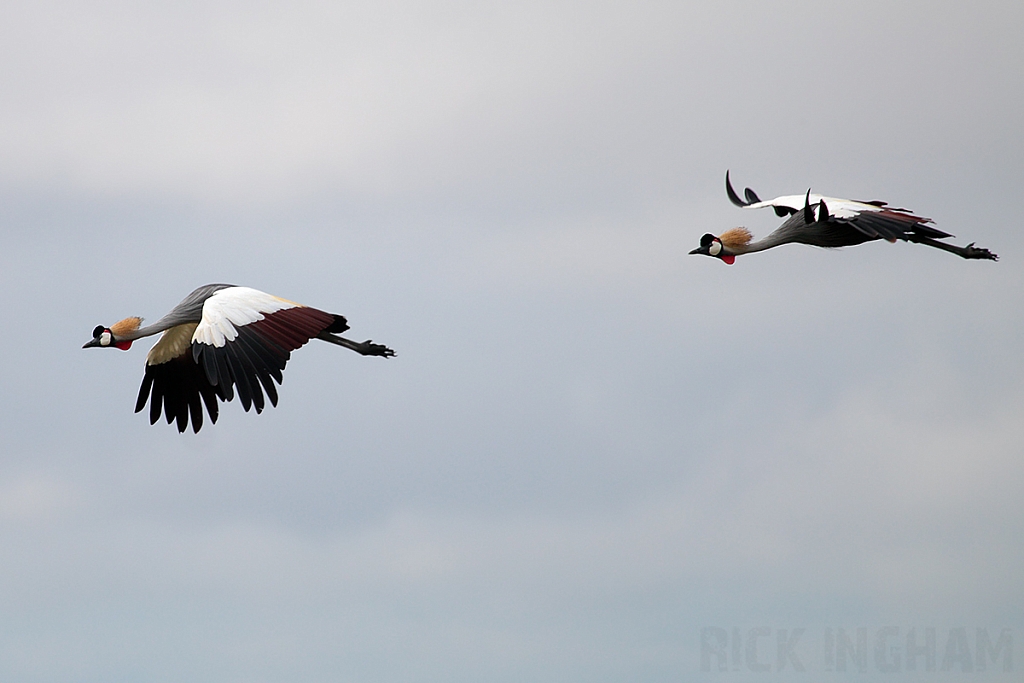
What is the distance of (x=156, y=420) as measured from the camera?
97.8ft

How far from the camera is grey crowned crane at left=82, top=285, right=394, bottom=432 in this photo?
25812 mm

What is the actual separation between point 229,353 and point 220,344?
0.23m

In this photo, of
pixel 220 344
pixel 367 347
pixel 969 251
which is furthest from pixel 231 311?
pixel 969 251

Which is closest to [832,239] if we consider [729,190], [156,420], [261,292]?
[729,190]

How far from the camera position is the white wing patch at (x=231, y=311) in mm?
26266

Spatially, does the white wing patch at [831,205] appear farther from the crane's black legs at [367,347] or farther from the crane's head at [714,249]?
the crane's black legs at [367,347]

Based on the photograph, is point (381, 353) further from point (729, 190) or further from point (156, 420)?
point (729, 190)

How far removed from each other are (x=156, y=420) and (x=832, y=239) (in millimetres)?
13075

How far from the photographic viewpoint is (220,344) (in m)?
26.1

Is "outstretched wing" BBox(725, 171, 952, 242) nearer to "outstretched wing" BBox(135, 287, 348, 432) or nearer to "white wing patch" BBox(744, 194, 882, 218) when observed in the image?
"white wing patch" BBox(744, 194, 882, 218)

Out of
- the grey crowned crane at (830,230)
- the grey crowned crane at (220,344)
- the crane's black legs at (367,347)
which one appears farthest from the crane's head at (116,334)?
the grey crowned crane at (830,230)

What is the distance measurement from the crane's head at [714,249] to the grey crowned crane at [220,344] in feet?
21.5

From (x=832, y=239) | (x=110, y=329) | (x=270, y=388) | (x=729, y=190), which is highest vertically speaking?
(x=729, y=190)

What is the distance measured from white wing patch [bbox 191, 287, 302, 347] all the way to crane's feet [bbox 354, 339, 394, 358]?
1708 millimetres
